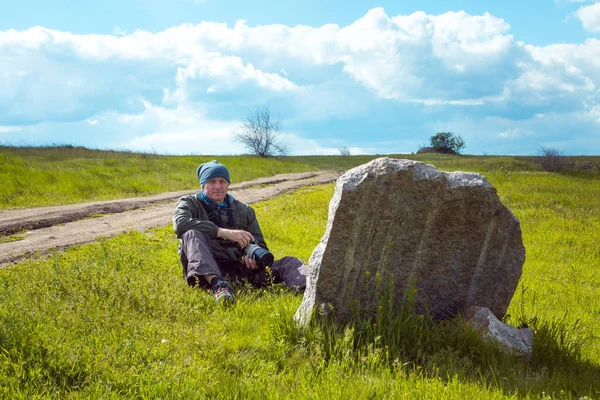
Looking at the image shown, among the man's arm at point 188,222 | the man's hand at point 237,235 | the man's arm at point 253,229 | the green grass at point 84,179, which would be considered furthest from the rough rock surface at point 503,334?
the green grass at point 84,179

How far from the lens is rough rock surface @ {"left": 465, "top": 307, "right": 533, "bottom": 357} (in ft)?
16.4

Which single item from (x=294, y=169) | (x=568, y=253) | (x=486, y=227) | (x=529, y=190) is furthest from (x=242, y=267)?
(x=294, y=169)

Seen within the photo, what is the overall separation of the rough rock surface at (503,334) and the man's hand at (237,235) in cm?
309

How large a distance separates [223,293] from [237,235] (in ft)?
3.01

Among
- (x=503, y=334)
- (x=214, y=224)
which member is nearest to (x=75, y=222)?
(x=214, y=224)

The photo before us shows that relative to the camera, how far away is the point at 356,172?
4.91 metres

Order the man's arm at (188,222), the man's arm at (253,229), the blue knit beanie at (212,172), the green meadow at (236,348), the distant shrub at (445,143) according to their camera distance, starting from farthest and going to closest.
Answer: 1. the distant shrub at (445,143)
2. the man's arm at (253,229)
3. the blue knit beanie at (212,172)
4. the man's arm at (188,222)
5. the green meadow at (236,348)

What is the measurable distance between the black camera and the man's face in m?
0.89

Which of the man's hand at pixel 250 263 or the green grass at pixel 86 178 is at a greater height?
the green grass at pixel 86 178

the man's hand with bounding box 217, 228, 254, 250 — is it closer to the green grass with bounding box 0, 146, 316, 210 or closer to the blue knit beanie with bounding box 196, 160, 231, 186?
the blue knit beanie with bounding box 196, 160, 231, 186

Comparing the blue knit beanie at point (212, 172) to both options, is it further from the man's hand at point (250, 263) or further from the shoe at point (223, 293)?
the shoe at point (223, 293)

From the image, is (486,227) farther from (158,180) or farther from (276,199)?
(158,180)

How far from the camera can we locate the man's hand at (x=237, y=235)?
6.85 meters

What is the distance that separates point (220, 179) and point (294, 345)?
10.1 feet
